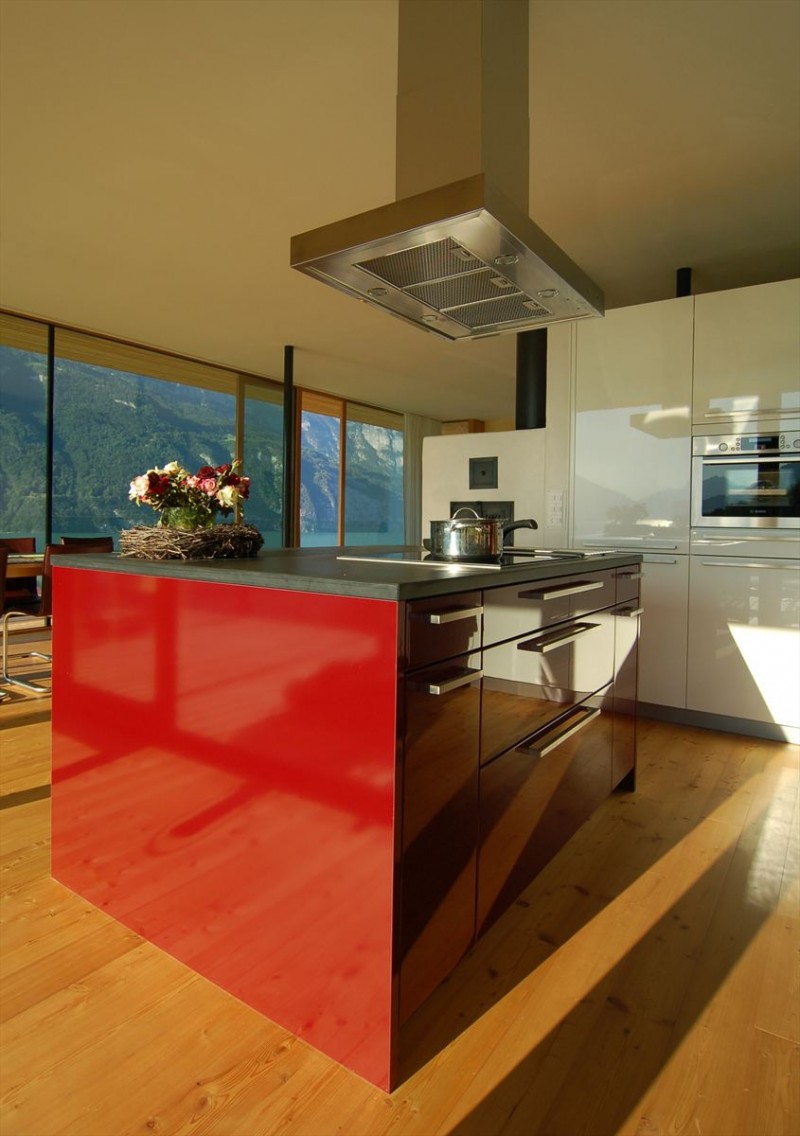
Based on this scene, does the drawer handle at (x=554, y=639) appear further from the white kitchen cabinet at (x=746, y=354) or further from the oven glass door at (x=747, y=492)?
the white kitchen cabinet at (x=746, y=354)

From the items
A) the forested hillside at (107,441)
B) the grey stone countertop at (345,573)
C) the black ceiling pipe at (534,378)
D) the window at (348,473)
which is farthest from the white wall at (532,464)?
the window at (348,473)

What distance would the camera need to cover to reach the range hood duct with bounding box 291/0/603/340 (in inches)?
66.8

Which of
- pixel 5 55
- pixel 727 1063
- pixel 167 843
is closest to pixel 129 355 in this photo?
pixel 5 55

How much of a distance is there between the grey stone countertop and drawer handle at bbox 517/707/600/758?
0.41 m

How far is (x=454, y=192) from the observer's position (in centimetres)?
162

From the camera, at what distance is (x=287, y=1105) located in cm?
115

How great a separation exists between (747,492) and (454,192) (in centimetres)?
232

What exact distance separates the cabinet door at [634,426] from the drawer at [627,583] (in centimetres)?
111

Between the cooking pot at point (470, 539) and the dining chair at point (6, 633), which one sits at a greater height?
the cooking pot at point (470, 539)

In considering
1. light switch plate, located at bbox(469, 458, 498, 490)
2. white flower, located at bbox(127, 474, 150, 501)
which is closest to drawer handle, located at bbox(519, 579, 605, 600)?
white flower, located at bbox(127, 474, 150, 501)

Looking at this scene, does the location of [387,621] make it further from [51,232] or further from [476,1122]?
[51,232]

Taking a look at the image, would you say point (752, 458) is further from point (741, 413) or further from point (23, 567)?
point (23, 567)

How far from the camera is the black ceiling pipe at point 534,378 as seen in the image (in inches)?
163

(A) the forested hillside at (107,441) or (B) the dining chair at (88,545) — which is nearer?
(B) the dining chair at (88,545)
